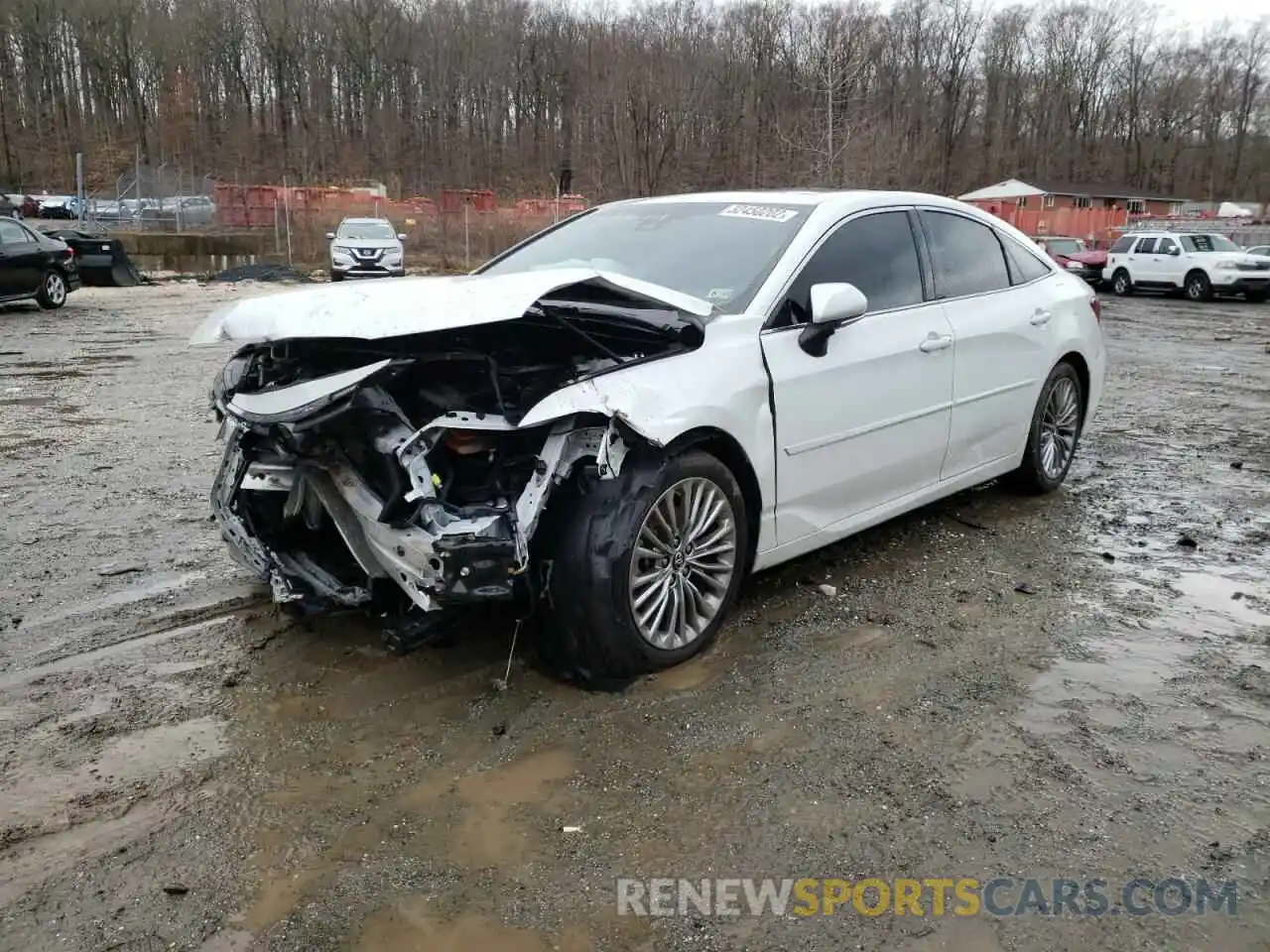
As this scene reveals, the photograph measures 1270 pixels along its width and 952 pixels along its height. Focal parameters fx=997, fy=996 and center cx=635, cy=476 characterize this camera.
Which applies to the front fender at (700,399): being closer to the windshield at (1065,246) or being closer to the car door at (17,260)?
the car door at (17,260)

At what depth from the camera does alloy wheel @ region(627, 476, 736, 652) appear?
350cm

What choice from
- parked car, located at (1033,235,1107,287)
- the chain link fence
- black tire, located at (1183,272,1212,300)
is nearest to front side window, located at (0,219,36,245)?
the chain link fence

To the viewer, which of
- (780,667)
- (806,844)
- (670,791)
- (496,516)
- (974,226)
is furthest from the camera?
(974,226)

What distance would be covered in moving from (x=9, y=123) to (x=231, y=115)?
45.3 feet

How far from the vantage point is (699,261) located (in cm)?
431

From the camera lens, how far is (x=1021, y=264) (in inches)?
223

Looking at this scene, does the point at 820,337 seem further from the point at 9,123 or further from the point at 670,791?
the point at 9,123

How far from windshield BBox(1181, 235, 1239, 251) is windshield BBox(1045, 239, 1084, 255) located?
14.5ft

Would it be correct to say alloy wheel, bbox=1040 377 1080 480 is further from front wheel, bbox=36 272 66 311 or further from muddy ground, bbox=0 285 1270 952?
front wheel, bbox=36 272 66 311

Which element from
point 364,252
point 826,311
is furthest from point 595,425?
point 364,252

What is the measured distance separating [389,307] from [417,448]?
50 centimetres

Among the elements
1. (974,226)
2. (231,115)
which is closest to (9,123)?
(231,115)

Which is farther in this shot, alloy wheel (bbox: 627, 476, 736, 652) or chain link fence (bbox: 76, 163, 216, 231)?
chain link fence (bbox: 76, 163, 216, 231)

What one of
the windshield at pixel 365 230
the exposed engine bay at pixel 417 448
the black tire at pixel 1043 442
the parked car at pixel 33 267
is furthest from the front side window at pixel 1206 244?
the exposed engine bay at pixel 417 448
